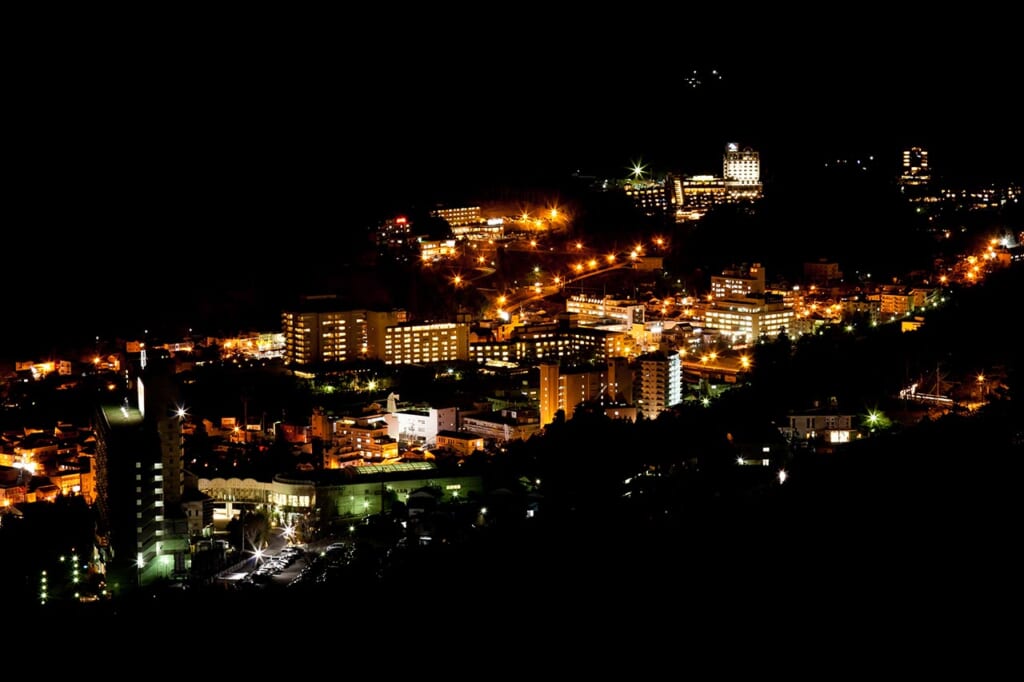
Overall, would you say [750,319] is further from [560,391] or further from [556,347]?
[560,391]

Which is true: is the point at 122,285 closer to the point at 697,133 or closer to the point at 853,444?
the point at 697,133

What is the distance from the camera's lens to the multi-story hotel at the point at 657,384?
7.77 metres

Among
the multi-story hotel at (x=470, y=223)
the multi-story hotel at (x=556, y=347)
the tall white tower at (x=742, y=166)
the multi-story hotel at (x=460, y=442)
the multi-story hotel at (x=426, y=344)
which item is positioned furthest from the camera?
the tall white tower at (x=742, y=166)

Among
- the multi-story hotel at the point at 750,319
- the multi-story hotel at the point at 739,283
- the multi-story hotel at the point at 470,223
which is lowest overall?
the multi-story hotel at the point at 750,319

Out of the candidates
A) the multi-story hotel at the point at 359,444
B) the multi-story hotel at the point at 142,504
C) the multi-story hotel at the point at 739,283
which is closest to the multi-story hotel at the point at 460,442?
the multi-story hotel at the point at 359,444

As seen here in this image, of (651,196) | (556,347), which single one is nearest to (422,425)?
(556,347)

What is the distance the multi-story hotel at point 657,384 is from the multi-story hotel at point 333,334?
2.91 metres

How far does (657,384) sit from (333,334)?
3342mm

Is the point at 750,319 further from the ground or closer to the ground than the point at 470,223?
closer to the ground

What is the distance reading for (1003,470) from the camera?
586 cm

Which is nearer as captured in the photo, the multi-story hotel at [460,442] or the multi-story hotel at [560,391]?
the multi-story hotel at [460,442]

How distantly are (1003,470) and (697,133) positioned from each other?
480 inches

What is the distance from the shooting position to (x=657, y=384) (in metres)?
7.80

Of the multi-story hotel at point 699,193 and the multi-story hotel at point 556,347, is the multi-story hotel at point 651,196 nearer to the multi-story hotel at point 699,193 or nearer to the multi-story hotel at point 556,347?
the multi-story hotel at point 699,193
